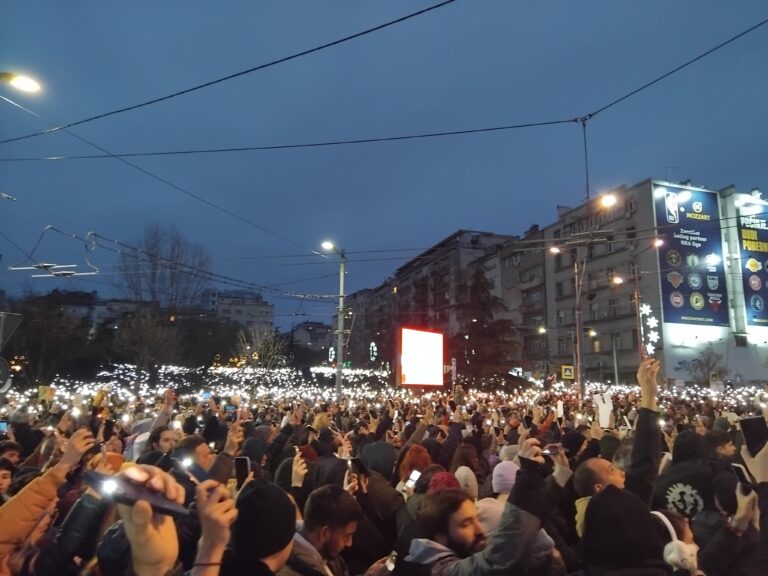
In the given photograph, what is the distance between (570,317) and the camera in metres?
54.2

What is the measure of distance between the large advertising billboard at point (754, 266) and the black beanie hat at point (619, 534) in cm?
5202

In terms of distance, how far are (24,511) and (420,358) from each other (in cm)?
1766

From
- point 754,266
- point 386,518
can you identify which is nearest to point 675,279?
point 754,266

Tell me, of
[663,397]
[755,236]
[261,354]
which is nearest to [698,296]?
[755,236]

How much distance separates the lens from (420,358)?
66.4 feet

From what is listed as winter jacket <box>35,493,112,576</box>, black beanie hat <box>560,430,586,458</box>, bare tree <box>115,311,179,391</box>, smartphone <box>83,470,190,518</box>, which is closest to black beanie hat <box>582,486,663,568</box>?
smartphone <box>83,470,190,518</box>

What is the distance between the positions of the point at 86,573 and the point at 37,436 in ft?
23.4

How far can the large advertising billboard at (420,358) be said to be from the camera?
63.4ft

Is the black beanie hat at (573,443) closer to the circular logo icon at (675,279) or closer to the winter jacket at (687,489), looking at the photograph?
the winter jacket at (687,489)

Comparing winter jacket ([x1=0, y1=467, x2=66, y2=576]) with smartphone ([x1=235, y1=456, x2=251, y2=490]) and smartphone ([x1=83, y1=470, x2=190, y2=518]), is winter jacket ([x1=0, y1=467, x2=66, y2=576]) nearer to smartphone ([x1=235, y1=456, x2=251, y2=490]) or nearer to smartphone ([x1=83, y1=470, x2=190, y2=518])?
smartphone ([x1=83, y1=470, x2=190, y2=518])

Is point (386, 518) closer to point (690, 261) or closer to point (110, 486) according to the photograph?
point (110, 486)

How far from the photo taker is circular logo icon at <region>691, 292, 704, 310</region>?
1767 inches

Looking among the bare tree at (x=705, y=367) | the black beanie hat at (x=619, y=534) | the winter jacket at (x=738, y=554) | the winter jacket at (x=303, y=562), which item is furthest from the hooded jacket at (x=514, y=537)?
the bare tree at (x=705, y=367)

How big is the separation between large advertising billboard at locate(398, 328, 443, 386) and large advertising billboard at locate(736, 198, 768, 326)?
37724 millimetres
